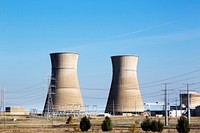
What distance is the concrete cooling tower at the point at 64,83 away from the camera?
50562 millimetres

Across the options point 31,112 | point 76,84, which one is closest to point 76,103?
point 76,84

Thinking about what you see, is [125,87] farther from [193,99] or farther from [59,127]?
[193,99]

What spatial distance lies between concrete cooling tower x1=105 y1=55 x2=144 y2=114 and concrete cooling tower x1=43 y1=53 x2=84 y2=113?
4.76 m

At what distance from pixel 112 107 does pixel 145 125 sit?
1349 inches

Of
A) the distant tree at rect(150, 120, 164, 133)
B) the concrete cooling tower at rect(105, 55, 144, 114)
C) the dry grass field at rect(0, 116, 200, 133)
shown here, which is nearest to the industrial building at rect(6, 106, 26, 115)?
the concrete cooling tower at rect(105, 55, 144, 114)

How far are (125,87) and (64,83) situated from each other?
7492 millimetres

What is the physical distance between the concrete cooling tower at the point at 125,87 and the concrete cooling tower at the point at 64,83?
187 inches

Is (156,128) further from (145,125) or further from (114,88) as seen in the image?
(114,88)

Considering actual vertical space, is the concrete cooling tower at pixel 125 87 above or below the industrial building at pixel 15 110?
above

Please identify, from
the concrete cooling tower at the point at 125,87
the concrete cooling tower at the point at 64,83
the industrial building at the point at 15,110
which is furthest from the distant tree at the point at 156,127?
the industrial building at the point at 15,110

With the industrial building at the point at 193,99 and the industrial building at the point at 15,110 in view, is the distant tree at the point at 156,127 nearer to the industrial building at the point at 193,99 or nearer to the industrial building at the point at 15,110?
the industrial building at the point at 193,99

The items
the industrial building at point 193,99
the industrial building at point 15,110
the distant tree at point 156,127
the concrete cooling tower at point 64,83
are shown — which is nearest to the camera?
the distant tree at point 156,127

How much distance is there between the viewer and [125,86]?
2126 inches

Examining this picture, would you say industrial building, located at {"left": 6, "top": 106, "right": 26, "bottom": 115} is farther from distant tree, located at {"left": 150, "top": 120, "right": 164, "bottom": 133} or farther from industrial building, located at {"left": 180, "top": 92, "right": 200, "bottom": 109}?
distant tree, located at {"left": 150, "top": 120, "right": 164, "bottom": 133}
